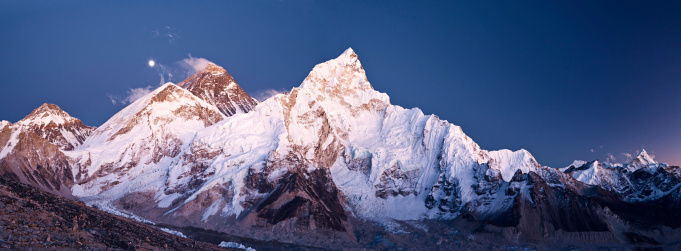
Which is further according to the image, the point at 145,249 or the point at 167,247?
the point at 167,247

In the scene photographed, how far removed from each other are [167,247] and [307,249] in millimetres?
134938

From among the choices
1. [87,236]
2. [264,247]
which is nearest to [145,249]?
[87,236]

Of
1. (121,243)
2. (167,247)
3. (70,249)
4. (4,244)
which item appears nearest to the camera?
(4,244)

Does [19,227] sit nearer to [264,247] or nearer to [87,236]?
[87,236]

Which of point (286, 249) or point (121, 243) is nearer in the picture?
point (121, 243)

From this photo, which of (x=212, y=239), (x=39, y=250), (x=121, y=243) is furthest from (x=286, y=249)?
(x=39, y=250)

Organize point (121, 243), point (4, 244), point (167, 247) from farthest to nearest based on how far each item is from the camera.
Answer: point (167, 247)
point (121, 243)
point (4, 244)

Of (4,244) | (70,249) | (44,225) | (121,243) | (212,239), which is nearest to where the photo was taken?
(4,244)

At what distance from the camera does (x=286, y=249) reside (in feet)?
632

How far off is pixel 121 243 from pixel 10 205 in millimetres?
13117

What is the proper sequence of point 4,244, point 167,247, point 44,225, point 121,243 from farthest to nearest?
1. point 167,247
2. point 121,243
3. point 44,225
4. point 4,244

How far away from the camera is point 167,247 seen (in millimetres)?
69188

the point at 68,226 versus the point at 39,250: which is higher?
the point at 68,226

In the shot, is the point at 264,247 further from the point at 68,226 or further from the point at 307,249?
the point at 68,226
